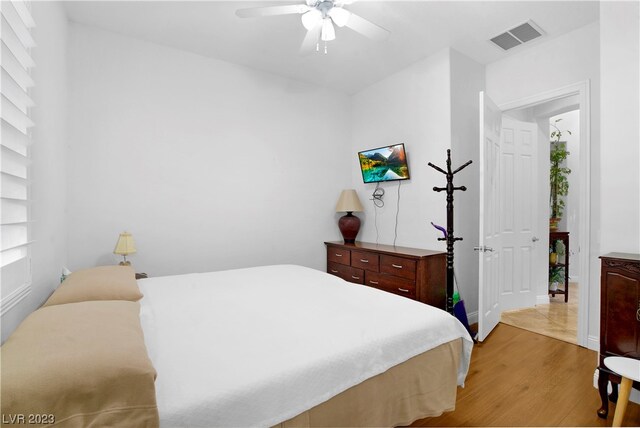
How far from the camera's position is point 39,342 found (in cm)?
92

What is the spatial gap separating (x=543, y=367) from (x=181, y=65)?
429cm

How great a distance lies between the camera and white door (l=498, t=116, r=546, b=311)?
12.0 ft

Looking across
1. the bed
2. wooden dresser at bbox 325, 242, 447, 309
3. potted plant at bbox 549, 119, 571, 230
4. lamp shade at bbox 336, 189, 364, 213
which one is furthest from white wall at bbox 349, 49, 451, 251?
potted plant at bbox 549, 119, 571, 230

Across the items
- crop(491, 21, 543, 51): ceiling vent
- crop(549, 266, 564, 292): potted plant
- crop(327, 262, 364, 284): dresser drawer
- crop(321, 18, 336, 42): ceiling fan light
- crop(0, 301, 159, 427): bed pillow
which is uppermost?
crop(491, 21, 543, 51): ceiling vent

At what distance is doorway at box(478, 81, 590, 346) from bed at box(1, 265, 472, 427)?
1709mm

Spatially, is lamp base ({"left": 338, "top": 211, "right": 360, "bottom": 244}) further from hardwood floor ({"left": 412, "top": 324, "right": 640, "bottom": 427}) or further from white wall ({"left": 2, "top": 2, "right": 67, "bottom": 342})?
white wall ({"left": 2, "top": 2, "right": 67, "bottom": 342})

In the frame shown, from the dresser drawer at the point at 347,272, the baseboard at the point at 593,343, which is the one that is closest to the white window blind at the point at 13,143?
the dresser drawer at the point at 347,272

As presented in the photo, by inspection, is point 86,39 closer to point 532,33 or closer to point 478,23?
point 478,23

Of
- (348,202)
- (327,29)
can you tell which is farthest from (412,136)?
(327,29)

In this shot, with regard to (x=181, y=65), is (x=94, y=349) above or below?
below

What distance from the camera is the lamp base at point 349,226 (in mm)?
4086

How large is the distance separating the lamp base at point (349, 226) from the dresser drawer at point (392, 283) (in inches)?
25.5

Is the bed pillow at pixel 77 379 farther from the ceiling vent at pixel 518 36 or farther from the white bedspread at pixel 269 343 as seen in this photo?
the ceiling vent at pixel 518 36

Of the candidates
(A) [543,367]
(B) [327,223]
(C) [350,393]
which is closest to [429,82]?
(B) [327,223]
